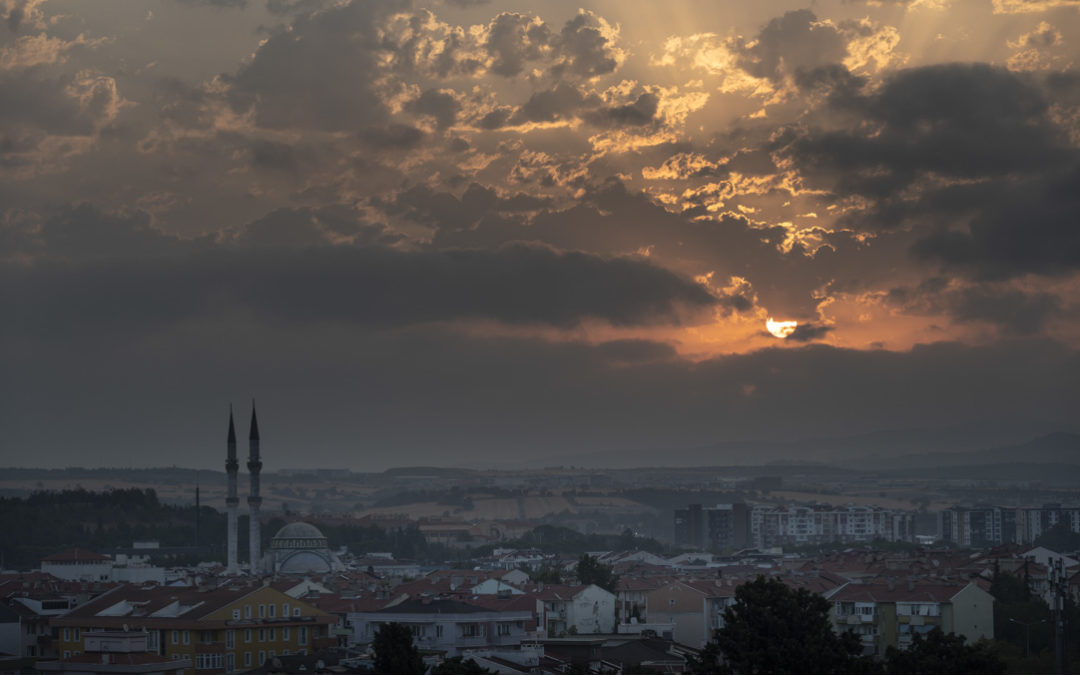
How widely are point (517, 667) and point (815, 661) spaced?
10362mm

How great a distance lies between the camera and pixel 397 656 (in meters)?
48.6

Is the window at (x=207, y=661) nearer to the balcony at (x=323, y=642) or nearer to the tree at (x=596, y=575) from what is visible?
the balcony at (x=323, y=642)

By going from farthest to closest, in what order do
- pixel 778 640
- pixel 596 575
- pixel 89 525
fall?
1. pixel 89 525
2. pixel 596 575
3. pixel 778 640

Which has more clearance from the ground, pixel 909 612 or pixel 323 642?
pixel 909 612

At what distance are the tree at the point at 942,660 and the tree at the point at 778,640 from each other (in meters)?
0.85

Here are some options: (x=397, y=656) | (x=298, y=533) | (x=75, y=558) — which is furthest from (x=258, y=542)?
(x=397, y=656)

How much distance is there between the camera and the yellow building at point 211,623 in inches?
2611

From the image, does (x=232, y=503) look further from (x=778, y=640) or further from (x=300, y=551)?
(x=778, y=640)

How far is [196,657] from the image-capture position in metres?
66.0

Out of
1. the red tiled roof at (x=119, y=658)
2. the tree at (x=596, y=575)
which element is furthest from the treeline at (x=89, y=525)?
the red tiled roof at (x=119, y=658)

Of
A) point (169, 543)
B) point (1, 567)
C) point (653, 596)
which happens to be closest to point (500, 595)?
point (653, 596)

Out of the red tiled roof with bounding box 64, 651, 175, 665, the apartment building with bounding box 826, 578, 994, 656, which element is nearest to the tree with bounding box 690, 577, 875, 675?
the red tiled roof with bounding box 64, 651, 175, 665

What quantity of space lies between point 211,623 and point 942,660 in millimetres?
30492

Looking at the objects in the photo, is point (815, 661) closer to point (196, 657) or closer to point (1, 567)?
point (196, 657)
